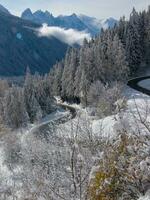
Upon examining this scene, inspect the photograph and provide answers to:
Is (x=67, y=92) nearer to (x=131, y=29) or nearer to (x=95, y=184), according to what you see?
(x=131, y=29)

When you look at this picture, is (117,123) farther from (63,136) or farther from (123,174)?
(63,136)

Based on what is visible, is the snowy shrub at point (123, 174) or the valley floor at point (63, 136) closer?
the snowy shrub at point (123, 174)

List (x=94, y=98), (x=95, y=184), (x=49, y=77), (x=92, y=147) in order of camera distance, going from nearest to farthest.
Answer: (x=95, y=184) → (x=92, y=147) → (x=94, y=98) → (x=49, y=77)

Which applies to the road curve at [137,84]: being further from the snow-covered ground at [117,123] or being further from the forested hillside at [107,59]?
the snow-covered ground at [117,123]

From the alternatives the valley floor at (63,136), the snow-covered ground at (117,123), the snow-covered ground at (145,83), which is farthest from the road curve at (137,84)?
the snow-covered ground at (117,123)

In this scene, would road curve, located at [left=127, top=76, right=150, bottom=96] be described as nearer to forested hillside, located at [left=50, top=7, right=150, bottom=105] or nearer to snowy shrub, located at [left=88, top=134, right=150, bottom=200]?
forested hillside, located at [left=50, top=7, right=150, bottom=105]

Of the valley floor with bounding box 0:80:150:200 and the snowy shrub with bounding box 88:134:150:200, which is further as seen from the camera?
the valley floor with bounding box 0:80:150:200

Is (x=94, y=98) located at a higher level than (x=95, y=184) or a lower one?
lower

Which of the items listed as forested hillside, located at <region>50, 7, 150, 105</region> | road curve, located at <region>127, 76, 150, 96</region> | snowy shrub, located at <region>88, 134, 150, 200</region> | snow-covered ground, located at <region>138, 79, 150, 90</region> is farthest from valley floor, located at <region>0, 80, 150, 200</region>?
forested hillside, located at <region>50, 7, 150, 105</region>

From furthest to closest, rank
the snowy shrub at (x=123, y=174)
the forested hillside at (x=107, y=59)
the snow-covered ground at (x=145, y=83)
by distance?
the forested hillside at (x=107, y=59), the snow-covered ground at (x=145, y=83), the snowy shrub at (x=123, y=174)

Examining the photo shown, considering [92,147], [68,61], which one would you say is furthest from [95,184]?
[68,61]

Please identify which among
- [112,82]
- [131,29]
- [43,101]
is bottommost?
[43,101]
